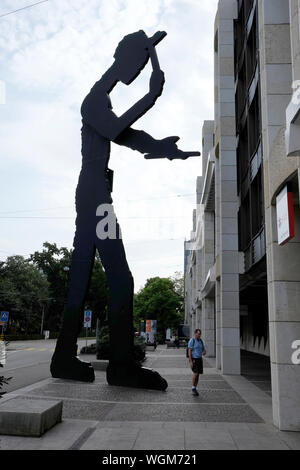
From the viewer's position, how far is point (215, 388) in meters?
13.1

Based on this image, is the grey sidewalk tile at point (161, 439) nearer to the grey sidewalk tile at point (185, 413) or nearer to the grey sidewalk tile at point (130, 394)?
the grey sidewalk tile at point (185, 413)

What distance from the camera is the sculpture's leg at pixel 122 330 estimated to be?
472 inches

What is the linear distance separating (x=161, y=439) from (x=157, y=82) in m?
9.11

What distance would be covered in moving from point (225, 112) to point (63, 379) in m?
13.4

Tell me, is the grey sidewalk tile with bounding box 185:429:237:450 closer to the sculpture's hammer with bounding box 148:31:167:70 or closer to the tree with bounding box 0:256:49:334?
the sculpture's hammer with bounding box 148:31:167:70

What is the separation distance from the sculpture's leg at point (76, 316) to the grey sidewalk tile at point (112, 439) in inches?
241

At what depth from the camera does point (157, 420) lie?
8.03 meters

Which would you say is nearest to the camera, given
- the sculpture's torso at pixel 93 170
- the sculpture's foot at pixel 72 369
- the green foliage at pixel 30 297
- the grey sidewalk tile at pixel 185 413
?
the grey sidewalk tile at pixel 185 413

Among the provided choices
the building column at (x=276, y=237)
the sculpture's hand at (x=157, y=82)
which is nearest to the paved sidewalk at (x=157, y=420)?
the building column at (x=276, y=237)

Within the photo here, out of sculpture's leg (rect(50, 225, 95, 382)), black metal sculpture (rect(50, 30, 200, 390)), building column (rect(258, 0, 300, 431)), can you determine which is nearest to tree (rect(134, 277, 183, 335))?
sculpture's leg (rect(50, 225, 95, 382))

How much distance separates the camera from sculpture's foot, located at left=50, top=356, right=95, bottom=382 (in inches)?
518

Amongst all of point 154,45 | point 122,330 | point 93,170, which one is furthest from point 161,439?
point 154,45

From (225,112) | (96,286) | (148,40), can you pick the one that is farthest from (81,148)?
(96,286)

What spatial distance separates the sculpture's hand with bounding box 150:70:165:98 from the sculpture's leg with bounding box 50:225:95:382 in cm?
458
